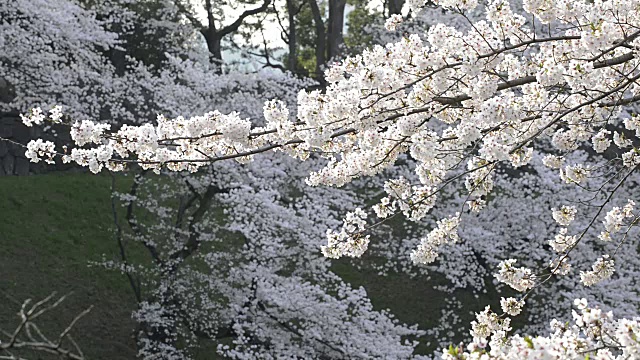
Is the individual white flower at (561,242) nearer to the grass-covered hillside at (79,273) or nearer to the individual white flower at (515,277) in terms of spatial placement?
the individual white flower at (515,277)

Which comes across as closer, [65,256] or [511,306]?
[511,306]

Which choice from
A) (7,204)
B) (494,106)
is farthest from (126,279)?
(494,106)

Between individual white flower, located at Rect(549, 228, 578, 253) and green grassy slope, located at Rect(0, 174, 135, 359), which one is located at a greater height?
green grassy slope, located at Rect(0, 174, 135, 359)

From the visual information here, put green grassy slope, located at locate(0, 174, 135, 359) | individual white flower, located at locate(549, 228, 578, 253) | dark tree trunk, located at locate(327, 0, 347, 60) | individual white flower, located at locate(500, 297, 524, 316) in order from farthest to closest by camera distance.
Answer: dark tree trunk, located at locate(327, 0, 347, 60)
green grassy slope, located at locate(0, 174, 135, 359)
individual white flower, located at locate(549, 228, 578, 253)
individual white flower, located at locate(500, 297, 524, 316)

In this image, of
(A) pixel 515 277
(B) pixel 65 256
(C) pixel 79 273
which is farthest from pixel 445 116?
(B) pixel 65 256

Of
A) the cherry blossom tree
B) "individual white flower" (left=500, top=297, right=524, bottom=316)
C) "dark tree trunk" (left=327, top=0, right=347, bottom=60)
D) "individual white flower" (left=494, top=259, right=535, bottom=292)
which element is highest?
"dark tree trunk" (left=327, top=0, right=347, bottom=60)

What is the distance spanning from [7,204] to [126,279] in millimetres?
2288

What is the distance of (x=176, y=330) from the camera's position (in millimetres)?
8195

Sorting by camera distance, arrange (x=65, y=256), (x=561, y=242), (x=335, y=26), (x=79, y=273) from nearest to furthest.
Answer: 1. (x=561, y=242)
2. (x=79, y=273)
3. (x=65, y=256)
4. (x=335, y=26)

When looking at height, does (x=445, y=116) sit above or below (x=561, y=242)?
above

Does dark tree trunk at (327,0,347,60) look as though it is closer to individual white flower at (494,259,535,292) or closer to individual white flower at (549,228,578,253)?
individual white flower at (549,228,578,253)

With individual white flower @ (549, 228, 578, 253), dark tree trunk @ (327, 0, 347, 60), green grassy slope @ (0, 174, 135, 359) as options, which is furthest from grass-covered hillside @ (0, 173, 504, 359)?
dark tree trunk @ (327, 0, 347, 60)

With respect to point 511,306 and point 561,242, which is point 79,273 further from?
point 511,306

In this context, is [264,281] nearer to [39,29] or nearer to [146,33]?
[39,29]
